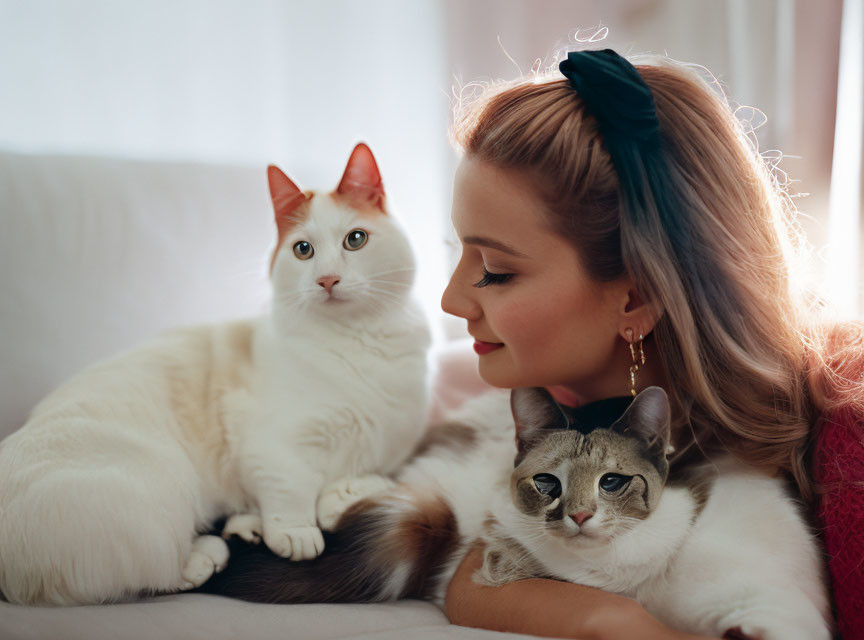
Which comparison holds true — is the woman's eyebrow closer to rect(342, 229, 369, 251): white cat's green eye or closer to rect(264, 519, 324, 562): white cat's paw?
rect(342, 229, 369, 251): white cat's green eye

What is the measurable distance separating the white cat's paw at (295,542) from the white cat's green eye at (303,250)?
40 centimetres

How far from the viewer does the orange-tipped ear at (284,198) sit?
1.09 meters

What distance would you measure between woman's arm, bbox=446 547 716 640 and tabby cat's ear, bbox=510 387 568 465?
0.16 meters

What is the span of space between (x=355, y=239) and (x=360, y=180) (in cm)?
11

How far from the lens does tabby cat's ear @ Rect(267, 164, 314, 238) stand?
1086mm

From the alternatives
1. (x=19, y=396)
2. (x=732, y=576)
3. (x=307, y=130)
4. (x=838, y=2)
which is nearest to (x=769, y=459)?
(x=732, y=576)

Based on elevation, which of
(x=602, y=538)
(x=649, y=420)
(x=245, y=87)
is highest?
(x=245, y=87)

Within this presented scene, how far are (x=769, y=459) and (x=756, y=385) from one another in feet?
0.32

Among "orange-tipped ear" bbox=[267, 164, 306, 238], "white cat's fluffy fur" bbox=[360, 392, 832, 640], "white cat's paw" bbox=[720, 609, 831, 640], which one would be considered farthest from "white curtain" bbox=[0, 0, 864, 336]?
"white cat's paw" bbox=[720, 609, 831, 640]

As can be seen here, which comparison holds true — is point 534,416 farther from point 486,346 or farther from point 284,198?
point 284,198

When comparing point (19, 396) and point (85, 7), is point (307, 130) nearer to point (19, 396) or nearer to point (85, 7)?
point (85, 7)

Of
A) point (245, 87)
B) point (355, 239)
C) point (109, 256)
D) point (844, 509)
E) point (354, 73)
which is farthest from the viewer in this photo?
point (354, 73)

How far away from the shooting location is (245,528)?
0.97 metres

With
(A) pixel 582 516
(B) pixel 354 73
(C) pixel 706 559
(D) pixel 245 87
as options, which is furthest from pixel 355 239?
(B) pixel 354 73
